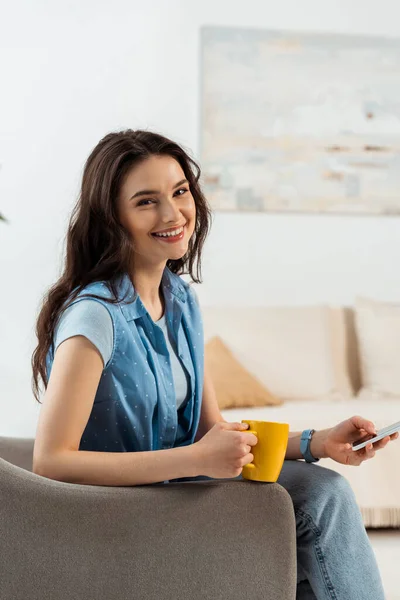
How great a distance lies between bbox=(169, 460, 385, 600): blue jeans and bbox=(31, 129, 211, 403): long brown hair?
0.49 m

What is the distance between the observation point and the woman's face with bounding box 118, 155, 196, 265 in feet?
4.85

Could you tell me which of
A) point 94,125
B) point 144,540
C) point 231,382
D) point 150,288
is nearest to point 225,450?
point 144,540

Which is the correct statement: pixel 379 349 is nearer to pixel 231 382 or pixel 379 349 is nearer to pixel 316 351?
pixel 316 351

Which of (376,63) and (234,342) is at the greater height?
(376,63)

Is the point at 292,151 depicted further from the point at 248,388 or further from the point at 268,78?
the point at 248,388

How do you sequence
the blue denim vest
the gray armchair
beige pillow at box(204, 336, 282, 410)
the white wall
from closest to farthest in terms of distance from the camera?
the gray armchair, the blue denim vest, beige pillow at box(204, 336, 282, 410), the white wall

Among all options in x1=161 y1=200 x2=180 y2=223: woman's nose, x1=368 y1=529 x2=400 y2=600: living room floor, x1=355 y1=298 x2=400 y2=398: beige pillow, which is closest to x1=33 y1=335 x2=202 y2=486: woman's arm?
x1=161 y1=200 x2=180 y2=223: woman's nose

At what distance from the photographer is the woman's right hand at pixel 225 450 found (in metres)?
1.15

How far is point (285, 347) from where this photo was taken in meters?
3.58

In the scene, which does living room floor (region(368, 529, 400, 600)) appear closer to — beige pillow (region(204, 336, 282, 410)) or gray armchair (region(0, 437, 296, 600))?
beige pillow (region(204, 336, 282, 410))

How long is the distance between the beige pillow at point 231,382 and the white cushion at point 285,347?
10cm

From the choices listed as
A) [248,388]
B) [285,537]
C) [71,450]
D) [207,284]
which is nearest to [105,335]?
[71,450]

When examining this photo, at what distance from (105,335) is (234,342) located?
229cm

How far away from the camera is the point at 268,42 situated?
4.06m
